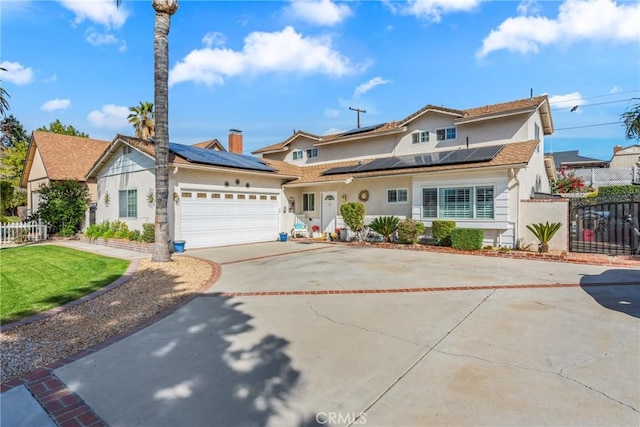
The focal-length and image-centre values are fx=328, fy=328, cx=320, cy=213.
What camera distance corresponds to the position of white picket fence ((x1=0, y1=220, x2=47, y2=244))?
54.0 feet

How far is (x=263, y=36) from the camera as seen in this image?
1616 centimetres

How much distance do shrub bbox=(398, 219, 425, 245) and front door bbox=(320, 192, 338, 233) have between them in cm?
465

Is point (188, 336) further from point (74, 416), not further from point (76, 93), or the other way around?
point (76, 93)

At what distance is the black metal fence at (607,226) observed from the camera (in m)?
12.3

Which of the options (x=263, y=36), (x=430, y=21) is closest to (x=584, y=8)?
(x=430, y=21)

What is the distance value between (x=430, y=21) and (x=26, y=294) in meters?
15.6

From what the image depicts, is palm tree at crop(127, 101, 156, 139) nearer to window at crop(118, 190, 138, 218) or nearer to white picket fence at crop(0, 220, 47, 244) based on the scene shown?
white picket fence at crop(0, 220, 47, 244)

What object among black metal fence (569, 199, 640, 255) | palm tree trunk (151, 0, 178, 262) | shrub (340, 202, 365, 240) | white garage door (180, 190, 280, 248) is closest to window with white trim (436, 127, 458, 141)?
shrub (340, 202, 365, 240)

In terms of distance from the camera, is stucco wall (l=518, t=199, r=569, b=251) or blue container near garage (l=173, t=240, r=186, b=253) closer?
stucco wall (l=518, t=199, r=569, b=251)

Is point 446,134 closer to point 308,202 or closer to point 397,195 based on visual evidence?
point 397,195

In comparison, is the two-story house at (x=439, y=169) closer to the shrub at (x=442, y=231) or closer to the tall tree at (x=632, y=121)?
the shrub at (x=442, y=231)

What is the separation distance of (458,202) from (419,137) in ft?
17.6

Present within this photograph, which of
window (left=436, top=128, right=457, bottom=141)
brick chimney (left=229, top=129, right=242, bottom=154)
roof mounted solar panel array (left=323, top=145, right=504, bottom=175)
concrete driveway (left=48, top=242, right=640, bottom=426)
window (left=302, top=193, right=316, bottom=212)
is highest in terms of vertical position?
brick chimney (left=229, top=129, right=242, bottom=154)

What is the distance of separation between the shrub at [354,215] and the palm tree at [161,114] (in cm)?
861
